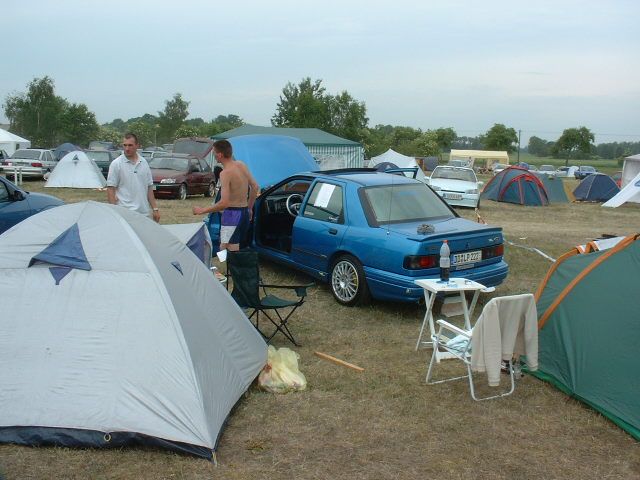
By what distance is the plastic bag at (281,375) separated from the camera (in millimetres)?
4934

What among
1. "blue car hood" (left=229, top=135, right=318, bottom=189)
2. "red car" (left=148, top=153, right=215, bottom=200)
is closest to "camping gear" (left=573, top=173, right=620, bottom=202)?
"red car" (left=148, top=153, right=215, bottom=200)

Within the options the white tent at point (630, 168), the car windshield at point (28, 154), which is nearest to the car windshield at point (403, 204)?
the car windshield at point (28, 154)

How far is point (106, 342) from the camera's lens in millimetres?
4066

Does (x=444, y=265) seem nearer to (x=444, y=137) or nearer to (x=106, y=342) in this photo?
(x=106, y=342)

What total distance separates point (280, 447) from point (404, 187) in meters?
4.32

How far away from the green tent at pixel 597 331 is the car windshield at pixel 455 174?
15194 millimetres

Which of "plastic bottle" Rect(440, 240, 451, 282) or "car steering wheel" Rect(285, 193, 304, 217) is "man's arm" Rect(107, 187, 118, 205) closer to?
"car steering wheel" Rect(285, 193, 304, 217)

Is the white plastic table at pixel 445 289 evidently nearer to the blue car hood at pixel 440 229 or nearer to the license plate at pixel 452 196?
the blue car hood at pixel 440 229

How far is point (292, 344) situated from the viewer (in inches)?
240

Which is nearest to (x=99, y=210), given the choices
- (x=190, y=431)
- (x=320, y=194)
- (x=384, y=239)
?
(x=190, y=431)

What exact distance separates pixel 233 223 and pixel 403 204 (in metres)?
A: 2.00

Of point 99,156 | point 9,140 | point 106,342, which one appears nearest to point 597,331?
point 106,342

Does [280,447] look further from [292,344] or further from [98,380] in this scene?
[292,344]

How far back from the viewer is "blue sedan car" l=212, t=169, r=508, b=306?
21.6 ft
